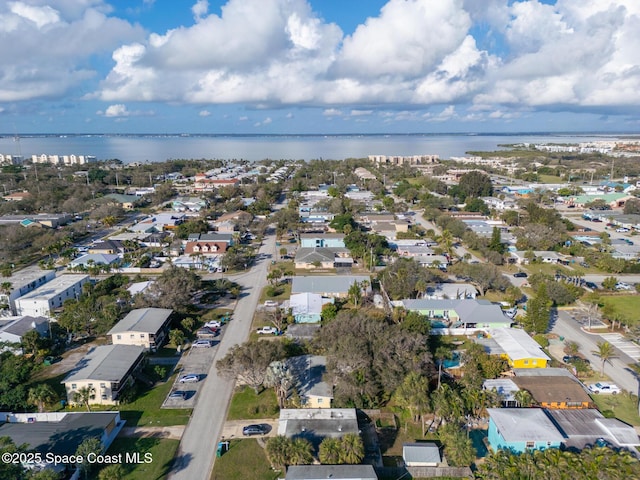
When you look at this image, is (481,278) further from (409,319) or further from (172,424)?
(172,424)

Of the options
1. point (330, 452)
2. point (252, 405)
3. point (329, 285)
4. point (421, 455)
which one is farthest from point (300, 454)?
point (329, 285)

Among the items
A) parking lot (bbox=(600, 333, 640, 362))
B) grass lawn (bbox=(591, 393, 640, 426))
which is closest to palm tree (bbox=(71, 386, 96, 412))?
grass lawn (bbox=(591, 393, 640, 426))

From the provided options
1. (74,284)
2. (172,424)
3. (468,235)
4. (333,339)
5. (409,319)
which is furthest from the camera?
(468,235)

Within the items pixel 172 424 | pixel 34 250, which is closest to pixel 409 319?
pixel 172 424

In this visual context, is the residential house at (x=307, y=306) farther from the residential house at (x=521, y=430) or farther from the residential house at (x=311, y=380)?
the residential house at (x=521, y=430)

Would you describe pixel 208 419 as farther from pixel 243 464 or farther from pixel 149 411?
pixel 243 464
